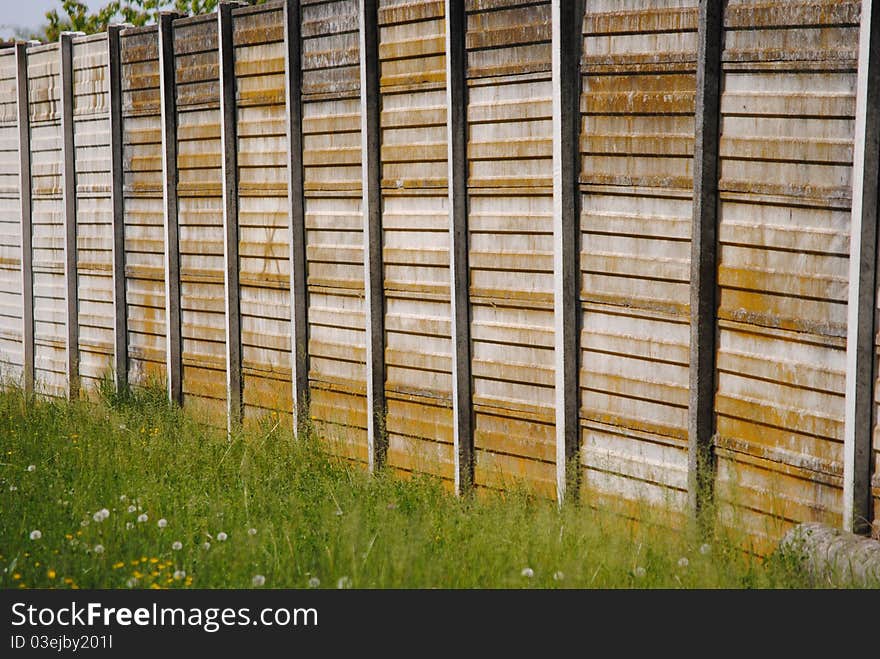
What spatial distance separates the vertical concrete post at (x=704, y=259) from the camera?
5.46 metres

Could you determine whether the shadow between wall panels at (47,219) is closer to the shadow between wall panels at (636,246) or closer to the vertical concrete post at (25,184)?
the vertical concrete post at (25,184)

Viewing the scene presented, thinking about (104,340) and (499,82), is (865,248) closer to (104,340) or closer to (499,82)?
(499,82)

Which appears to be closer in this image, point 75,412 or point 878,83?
point 878,83

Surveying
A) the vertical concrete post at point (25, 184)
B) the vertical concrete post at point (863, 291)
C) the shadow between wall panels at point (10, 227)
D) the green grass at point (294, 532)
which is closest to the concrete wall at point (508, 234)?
the vertical concrete post at point (863, 291)

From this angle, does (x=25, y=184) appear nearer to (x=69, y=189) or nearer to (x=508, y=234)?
(x=69, y=189)

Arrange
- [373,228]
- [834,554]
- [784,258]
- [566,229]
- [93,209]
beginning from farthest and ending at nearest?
[93,209]
[373,228]
[566,229]
[784,258]
[834,554]

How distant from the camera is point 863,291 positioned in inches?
191

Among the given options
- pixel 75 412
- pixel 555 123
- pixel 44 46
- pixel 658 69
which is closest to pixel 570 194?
pixel 555 123

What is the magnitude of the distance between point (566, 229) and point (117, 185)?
492 centimetres

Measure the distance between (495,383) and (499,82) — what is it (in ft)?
5.48

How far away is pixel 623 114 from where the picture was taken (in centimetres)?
598

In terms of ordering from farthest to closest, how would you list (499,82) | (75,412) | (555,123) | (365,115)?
1. (75,412)
2. (365,115)
3. (499,82)
4. (555,123)

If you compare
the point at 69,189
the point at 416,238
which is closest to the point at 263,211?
the point at 416,238

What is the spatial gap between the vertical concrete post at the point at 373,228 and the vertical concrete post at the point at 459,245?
2.27 feet
